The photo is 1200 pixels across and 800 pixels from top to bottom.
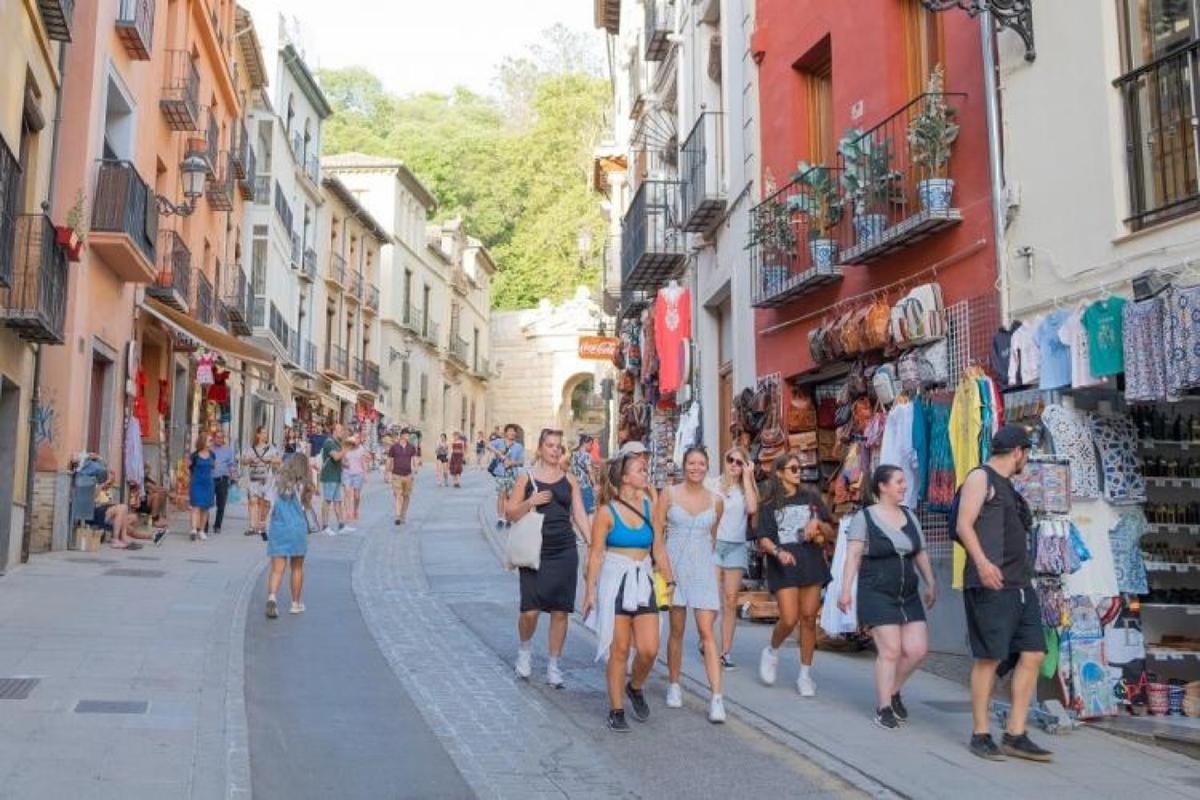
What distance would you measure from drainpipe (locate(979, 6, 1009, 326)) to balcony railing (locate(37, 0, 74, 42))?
9819mm

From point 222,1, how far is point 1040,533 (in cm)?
2367

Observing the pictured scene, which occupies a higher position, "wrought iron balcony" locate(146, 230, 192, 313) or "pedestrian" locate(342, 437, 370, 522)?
"wrought iron balcony" locate(146, 230, 192, 313)

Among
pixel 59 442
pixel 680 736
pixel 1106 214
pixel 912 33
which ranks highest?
pixel 912 33

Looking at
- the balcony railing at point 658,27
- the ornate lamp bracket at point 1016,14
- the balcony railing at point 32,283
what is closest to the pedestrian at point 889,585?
the ornate lamp bracket at point 1016,14

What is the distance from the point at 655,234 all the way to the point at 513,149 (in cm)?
4202

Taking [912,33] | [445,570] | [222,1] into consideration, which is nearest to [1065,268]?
[912,33]

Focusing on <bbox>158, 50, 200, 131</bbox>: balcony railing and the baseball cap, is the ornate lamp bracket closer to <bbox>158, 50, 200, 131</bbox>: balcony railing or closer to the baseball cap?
the baseball cap

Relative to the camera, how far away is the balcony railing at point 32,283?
42.5 ft

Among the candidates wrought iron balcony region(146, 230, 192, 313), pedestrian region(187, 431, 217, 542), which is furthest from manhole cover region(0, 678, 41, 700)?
wrought iron balcony region(146, 230, 192, 313)

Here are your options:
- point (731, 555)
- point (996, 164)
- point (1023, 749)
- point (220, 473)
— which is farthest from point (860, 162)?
point (220, 473)

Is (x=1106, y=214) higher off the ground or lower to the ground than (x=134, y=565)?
higher

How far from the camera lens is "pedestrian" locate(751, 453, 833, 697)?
8.87 metres

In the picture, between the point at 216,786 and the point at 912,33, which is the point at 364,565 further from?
the point at 216,786

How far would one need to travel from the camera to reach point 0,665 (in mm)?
8047
